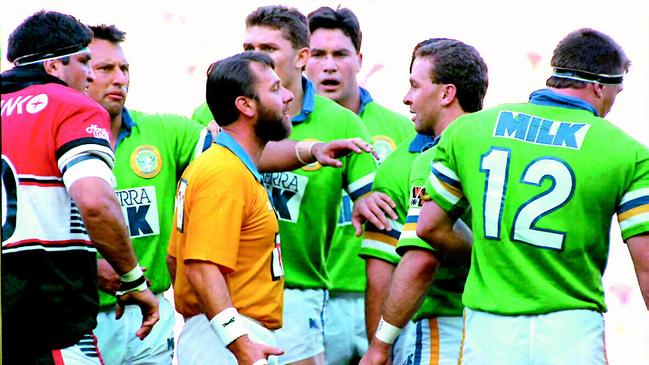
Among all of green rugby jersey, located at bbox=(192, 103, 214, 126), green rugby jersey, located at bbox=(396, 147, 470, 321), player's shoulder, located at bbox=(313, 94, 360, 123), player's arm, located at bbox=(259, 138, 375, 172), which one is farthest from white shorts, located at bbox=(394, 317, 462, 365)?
green rugby jersey, located at bbox=(192, 103, 214, 126)

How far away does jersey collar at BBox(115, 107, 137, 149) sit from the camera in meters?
6.63

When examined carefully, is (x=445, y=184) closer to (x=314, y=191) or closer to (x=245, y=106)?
(x=245, y=106)

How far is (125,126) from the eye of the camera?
668cm

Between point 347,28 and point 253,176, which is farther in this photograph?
point 347,28

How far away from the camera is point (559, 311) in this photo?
4.90 meters

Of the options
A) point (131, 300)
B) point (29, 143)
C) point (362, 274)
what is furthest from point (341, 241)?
point (29, 143)

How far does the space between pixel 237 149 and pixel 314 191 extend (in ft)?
4.68

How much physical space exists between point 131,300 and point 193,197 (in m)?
0.59

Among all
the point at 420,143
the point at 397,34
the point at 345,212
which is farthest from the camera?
the point at 397,34

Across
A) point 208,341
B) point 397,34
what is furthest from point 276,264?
point 397,34

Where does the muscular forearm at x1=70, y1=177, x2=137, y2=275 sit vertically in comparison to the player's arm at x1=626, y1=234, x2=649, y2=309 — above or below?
below

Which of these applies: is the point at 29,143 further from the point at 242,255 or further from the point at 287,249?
the point at 287,249

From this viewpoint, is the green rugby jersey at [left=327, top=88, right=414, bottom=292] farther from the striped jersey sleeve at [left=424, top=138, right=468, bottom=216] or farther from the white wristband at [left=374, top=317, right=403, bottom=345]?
the striped jersey sleeve at [left=424, top=138, right=468, bottom=216]

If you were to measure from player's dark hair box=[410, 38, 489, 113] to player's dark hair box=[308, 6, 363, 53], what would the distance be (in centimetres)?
186
